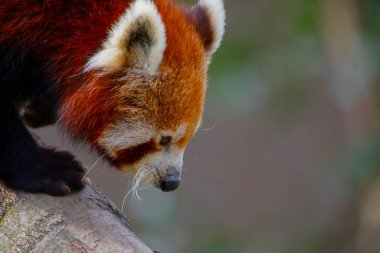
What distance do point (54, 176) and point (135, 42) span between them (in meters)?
0.67

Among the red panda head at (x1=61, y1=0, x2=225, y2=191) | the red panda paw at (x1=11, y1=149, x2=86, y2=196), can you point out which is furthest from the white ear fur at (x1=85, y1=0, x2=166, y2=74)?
the red panda paw at (x1=11, y1=149, x2=86, y2=196)

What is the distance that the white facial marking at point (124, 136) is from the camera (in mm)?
3086

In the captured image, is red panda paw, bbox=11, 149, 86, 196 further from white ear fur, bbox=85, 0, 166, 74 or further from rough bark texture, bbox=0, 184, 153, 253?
white ear fur, bbox=85, 0, 166, 74

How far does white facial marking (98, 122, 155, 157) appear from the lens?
3.09 meters

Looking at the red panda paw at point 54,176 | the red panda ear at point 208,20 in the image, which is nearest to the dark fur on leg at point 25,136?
the red panda paw at point 54,176

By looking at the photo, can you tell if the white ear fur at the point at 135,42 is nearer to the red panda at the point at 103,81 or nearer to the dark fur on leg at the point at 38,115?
the red panda at the point at 103,81

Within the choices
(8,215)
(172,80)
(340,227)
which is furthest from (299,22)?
(8,215)

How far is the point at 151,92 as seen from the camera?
3076mm

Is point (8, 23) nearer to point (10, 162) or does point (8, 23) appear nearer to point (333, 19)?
point (10, 162)

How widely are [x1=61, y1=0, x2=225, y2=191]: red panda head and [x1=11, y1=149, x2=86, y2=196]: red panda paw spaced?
0.18 meters

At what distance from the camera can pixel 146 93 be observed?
307 centimetres

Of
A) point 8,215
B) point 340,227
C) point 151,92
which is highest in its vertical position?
point 340,227

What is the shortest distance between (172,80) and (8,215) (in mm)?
810

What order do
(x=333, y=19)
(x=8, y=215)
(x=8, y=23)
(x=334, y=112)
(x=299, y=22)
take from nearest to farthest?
(x=8, y=215) < (x=8, y=23) < (x=299, y=22) < (x=333, y=19) < (x=334, y=112)
